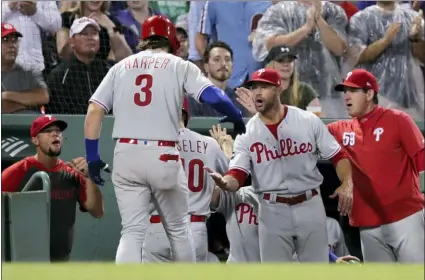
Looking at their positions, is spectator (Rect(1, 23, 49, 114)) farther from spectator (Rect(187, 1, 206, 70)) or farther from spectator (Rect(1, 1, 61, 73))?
spectator (Rect(187, 1, 206, 70))

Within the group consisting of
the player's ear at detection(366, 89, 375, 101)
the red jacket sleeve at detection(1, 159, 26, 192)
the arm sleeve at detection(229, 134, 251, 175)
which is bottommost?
the red jacket sleeve at detection(1, 159, 26, 192)

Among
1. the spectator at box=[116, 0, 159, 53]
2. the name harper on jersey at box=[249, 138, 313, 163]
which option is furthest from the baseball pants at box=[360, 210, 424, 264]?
the spectator at box=[116, 0, 159, 53]

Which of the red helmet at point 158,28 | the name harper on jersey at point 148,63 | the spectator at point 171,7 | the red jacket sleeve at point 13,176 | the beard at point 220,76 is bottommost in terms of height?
the red jacket sleeve at point 13,176

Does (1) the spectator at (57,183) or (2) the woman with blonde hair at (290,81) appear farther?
(2) the woman with blonde hair at (290,81)

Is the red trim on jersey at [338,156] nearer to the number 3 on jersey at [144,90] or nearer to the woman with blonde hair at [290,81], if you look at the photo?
the woman with blonde hair at [290,81]

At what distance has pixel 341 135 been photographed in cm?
689

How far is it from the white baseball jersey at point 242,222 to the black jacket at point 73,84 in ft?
4.14

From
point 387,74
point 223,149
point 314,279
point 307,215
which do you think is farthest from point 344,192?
point 314,279

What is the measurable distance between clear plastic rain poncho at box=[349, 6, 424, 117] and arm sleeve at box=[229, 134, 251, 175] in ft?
5.46

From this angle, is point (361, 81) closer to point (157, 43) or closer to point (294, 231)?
point (294, 231)

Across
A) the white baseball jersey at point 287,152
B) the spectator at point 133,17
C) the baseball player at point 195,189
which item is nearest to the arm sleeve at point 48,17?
the spectator at point 133,17

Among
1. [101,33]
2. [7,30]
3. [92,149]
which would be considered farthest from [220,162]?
[7,30]

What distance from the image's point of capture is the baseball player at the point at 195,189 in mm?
6758

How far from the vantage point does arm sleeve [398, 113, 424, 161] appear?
263 inches
